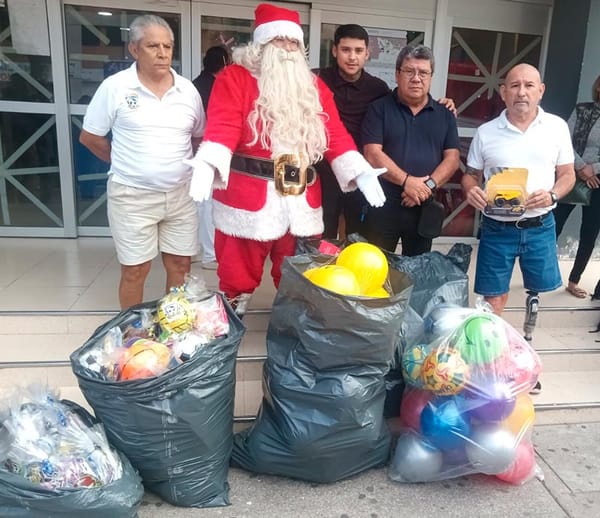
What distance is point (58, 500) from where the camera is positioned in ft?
5.77

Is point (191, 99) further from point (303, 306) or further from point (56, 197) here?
point (56, 197)

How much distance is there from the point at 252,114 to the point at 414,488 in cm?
182

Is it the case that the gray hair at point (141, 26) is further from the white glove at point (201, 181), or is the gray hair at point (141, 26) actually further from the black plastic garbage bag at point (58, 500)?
the black plastic garbage bag at point (58, 500)

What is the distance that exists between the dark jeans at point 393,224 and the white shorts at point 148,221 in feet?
3.23

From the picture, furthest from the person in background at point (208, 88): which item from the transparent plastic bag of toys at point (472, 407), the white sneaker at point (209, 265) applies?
the transparent plastic bag of toys at point (472, 407)

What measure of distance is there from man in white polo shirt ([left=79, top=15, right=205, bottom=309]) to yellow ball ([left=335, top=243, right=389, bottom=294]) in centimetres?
95

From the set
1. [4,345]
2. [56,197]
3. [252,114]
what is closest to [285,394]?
[252,114]

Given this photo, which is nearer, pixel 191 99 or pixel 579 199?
pixel 191 99

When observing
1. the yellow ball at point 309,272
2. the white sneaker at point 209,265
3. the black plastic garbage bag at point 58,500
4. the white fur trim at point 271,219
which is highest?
the white fur trim at point 271,219

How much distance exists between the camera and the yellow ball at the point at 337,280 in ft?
6.90

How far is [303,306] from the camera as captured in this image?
84.4 inches

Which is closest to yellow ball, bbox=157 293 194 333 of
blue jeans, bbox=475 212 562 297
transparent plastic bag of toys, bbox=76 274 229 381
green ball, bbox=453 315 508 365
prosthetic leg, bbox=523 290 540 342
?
transparent plastic bag of toys, bbox=76 274 229 381

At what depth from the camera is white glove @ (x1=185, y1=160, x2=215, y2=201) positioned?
7.68 ft

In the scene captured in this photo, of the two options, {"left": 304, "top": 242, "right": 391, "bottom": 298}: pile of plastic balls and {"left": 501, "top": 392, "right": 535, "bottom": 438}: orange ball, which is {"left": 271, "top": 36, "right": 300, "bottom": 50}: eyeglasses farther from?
{"left": 501, "top": 392, "right": 535, "bottom": 438}: orange ball
